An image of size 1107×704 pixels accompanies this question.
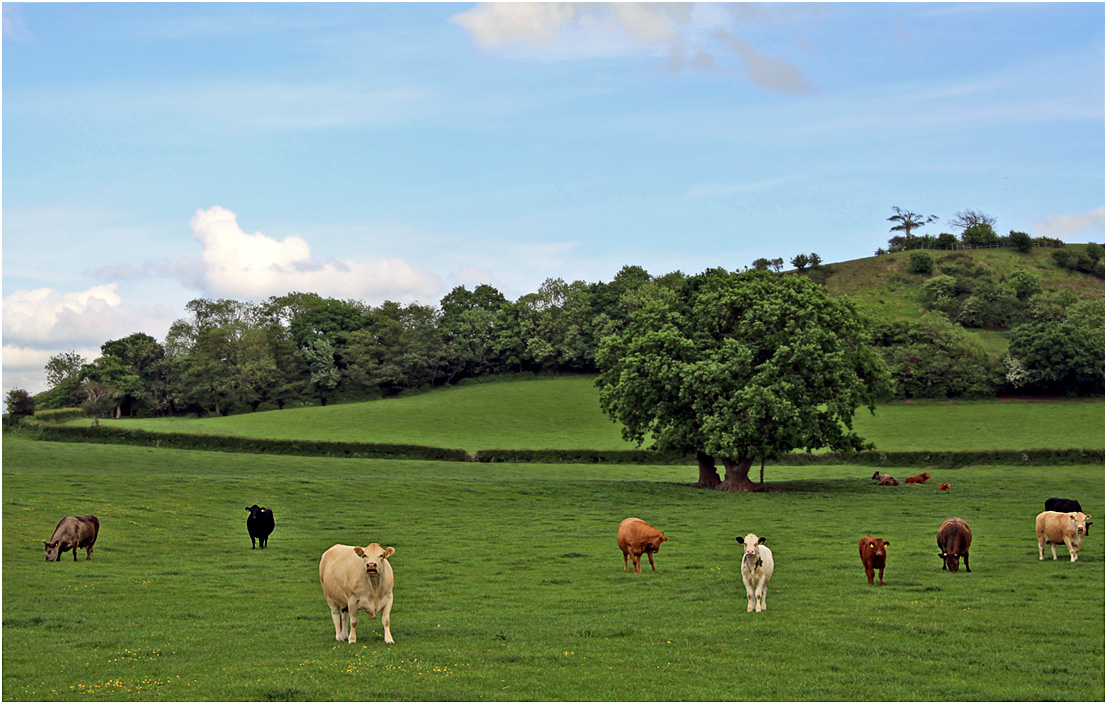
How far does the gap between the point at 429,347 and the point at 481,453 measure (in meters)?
57.0

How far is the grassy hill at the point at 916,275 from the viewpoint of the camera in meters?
144

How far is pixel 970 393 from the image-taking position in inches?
4018

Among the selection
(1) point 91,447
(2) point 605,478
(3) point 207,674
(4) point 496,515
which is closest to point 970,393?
(2) point 605,478

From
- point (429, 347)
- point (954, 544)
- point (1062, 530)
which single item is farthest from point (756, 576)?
point (429, 347)

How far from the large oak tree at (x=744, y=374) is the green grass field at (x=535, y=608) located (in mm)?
7110

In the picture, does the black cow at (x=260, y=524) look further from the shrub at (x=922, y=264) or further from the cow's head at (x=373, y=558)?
the shrub at (x=922, y=264)

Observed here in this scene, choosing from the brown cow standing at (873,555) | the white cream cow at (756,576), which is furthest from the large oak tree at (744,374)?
the white cream cow at (756,576)

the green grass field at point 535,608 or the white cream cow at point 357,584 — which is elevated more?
the white cream cow at point 357,584

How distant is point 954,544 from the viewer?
970 inches

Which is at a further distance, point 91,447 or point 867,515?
point 91,447

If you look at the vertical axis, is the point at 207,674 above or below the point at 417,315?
below

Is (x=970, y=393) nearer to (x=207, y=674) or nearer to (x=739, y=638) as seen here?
(x=739, y=638)

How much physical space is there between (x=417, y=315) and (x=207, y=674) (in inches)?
4898

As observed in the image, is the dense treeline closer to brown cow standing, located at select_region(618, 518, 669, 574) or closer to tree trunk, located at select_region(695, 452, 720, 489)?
tree trunk, located at select_region(695, 452, 720, 489)
